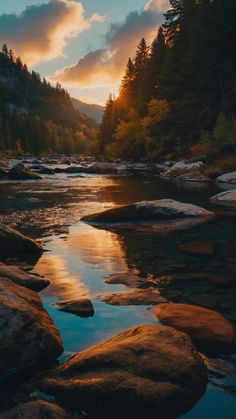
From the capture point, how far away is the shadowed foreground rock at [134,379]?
11.5 ft

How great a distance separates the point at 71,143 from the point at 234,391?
16777 centimetres

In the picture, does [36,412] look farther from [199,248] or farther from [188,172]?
[188,172]

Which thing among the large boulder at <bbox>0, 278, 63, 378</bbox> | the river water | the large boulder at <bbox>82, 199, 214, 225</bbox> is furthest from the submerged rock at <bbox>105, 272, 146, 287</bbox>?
the large boulder at <bbox>82, 199, 214, 225</bbox>

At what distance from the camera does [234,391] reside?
12.5ft

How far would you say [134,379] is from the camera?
367 centimetres

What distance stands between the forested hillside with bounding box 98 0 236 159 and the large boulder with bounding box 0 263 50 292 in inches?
1069

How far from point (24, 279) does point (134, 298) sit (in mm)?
1656

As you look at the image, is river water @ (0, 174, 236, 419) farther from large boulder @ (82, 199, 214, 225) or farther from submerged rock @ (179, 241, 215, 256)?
large boulder @ (82, 199, 214, 225)

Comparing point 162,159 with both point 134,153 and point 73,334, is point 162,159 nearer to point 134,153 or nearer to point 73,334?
point 134,153

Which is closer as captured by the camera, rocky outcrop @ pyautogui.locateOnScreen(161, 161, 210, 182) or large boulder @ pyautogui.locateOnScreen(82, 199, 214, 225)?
large boulder @ pyautogui.locateOnScreen(82, 199, 214, 225)

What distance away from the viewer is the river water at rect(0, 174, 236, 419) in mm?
4301

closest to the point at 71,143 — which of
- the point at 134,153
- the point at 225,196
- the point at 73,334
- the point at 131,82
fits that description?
the point at 131,82

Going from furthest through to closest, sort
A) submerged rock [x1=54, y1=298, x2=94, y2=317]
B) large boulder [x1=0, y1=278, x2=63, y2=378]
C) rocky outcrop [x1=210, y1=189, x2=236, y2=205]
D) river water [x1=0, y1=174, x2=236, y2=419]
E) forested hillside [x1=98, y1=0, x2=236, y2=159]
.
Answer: forested hillside [x1=98, y1=0, x2=236, y2=159] → rocky outcrop [x1=210, y1=189, x2=236, y2=205] → submerged rock [x1=54, y1=298, x2=94, y2=317] → river water [x1=0, y1=174, x2=236, y2=419] → large boulder [x1=0, y1=278, x2=63, y2=378]

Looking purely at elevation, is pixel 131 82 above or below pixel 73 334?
above
